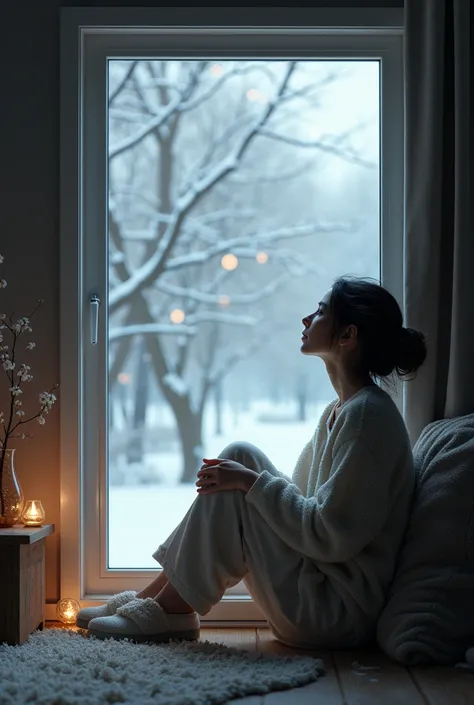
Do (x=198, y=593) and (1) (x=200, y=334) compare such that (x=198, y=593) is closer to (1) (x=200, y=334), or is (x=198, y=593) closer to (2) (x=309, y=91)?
(1) (x=200, y=334)

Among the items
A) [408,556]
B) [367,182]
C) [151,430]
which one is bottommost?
[408,556]

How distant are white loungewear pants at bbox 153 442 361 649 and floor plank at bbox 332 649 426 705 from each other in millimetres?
76

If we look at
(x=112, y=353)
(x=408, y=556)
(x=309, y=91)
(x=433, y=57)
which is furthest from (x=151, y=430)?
(x=433, y=57)

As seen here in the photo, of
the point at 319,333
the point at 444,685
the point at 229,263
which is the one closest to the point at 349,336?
the point at 319,333

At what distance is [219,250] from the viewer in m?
2.89

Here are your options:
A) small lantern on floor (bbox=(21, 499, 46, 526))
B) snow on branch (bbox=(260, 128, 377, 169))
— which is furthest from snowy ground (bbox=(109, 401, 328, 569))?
snow on branch (bbox=(260, 128, 377, 169))

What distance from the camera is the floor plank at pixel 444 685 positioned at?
1.94 m

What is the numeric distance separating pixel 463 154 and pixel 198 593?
4.76 ft

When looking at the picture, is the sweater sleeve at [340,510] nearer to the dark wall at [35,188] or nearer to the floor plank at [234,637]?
the floor plank at [234,637]

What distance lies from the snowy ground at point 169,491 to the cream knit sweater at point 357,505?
47 cm

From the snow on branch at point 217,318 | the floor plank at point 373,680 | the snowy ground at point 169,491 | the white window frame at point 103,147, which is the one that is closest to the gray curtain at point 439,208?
the white window frame at point 103,147

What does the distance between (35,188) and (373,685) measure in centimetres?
174

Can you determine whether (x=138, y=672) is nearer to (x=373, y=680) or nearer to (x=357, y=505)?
(x=373, y=680)

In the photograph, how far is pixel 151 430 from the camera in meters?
2.87
